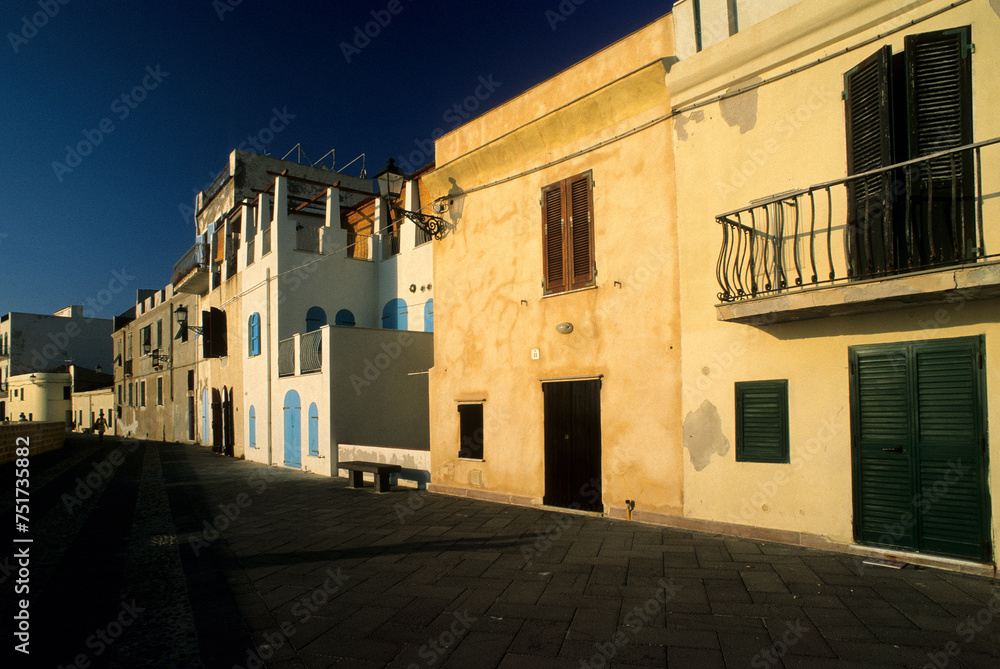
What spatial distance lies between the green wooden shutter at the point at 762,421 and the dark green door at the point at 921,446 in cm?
75

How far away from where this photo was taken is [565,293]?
376 inches

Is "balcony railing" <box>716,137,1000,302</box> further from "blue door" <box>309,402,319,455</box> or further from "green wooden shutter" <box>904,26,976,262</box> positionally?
"blue door" <box>309,402,319,455</box>

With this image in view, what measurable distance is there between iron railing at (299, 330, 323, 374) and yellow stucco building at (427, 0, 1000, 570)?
686 cm

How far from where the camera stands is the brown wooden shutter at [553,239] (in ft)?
31.7

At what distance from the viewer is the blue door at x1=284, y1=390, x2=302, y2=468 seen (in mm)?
17391

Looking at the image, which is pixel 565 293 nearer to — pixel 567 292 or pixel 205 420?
pixel 567 292

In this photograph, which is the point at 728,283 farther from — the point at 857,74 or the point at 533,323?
the point at 533,323

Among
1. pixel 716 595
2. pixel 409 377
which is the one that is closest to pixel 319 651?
pixel 716 595

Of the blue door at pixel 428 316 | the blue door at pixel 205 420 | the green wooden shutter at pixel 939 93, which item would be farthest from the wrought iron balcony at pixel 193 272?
the green wooden shutter at pixel 939 93

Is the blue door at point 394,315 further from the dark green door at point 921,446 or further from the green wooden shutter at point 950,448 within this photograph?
the green wooden shutter at point 950,448

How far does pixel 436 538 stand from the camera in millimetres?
7754

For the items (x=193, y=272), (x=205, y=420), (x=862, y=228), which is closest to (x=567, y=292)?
(x=862, y=228)

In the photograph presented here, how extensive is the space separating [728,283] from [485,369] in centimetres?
484

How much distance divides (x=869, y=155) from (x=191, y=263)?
30.7 meters
